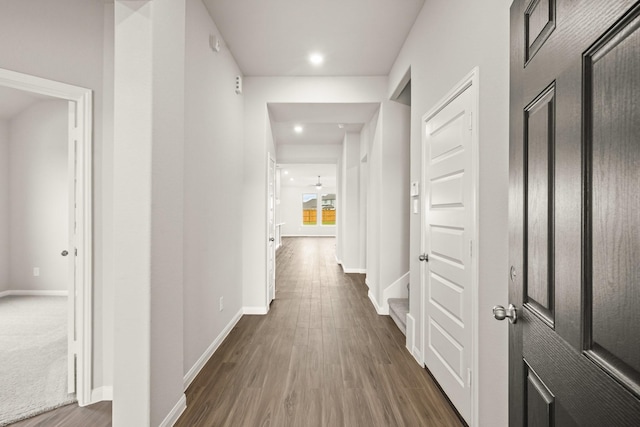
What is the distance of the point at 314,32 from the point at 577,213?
10.4ft

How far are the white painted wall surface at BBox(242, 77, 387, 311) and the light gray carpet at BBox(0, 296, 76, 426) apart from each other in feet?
6.39

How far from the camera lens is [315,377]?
102 inches

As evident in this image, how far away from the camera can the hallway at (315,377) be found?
2.09 meters

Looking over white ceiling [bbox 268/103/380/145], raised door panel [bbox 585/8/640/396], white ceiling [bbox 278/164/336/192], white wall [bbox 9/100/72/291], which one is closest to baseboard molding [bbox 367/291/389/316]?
white ceiling [bbox 268/103/380/145]

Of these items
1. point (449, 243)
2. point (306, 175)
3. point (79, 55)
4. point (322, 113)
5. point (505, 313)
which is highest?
point (306, 175)

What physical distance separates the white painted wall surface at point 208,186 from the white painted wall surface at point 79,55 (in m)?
0.54

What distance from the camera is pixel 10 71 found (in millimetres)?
2076

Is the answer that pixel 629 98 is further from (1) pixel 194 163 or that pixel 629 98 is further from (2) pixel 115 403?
(1) pixel 194 163

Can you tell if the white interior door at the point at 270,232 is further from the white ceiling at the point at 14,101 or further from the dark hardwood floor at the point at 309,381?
the white ceiling at the point at 14,101

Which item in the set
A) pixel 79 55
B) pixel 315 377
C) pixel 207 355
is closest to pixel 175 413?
pixel 207 355

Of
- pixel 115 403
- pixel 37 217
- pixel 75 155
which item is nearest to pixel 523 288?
pixel 115 403

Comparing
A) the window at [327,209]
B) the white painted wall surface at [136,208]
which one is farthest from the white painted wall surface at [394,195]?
the window at [327,209]

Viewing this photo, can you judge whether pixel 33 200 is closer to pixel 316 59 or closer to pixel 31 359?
pixel 31 359

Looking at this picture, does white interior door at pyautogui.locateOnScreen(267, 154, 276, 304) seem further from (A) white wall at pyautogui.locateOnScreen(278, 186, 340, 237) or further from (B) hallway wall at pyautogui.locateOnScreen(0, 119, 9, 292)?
(A) white wall at pyautogui.locateOnScreen(278, 186, 340, 237)
